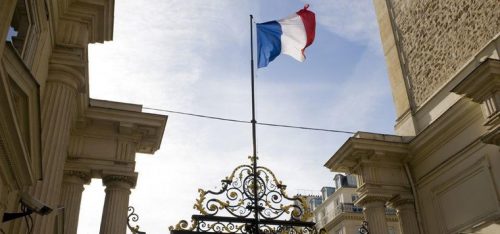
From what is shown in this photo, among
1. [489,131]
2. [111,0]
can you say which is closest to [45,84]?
[111,0]

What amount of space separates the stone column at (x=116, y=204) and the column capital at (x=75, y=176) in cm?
42

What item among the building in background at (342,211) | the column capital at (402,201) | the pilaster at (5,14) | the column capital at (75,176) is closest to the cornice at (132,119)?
the column capital at (75,176)

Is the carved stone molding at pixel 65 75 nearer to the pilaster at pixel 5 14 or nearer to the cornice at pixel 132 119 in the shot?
the cornice at pixel 132 119

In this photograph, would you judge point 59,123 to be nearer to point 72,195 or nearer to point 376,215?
point 72,195

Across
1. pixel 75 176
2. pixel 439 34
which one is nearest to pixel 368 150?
pixel 439 34

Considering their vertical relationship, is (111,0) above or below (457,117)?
above

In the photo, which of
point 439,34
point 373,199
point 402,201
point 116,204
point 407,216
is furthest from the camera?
point 439,34

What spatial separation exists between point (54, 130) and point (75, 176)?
10.1 feet

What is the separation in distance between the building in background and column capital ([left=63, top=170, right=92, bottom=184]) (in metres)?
21.7

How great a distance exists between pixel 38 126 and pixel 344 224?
29.6 meters

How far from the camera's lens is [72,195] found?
437 inches

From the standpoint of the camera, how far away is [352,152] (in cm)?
1317

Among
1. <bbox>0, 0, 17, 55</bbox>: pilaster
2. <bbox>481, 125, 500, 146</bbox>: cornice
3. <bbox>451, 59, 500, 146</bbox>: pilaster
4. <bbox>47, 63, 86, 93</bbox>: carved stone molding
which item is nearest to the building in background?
<bbox>451, 59, 500, 146</bbox>: pilaster

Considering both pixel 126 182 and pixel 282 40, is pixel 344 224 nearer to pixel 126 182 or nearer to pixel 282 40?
pixel 282 40
